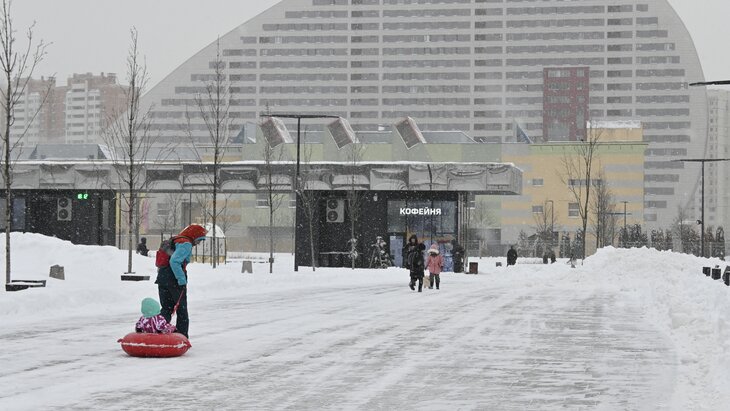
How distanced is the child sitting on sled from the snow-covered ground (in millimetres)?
428

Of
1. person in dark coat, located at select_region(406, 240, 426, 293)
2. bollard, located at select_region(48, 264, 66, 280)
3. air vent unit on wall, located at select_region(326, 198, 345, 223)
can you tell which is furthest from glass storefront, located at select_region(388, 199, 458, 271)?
bollard, located at select_region(48, 264, 66, 280)

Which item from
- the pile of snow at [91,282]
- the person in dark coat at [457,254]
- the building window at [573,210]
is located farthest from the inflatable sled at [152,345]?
the building window at [573,210]

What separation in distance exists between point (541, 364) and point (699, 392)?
2496 mm

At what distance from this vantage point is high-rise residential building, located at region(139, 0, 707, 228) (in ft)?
598

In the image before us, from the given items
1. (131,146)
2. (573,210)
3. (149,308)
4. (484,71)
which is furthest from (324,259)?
(484,71)

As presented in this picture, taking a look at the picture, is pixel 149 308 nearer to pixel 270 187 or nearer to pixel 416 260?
pixel 416 260

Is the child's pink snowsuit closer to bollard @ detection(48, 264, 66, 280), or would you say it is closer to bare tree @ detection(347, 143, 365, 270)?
bollard @ detection(48, 264, 66, 280)

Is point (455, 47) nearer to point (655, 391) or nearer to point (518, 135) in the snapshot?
point (518, 135)

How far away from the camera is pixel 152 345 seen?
40.8 ft

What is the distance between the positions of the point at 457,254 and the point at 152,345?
40925mm

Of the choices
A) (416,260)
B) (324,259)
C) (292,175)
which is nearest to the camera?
(416,260)

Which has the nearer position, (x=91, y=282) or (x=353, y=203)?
(x=91, y=282)

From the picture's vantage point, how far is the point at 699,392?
32.9 feet

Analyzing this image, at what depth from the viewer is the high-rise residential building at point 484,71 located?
18225 cm
